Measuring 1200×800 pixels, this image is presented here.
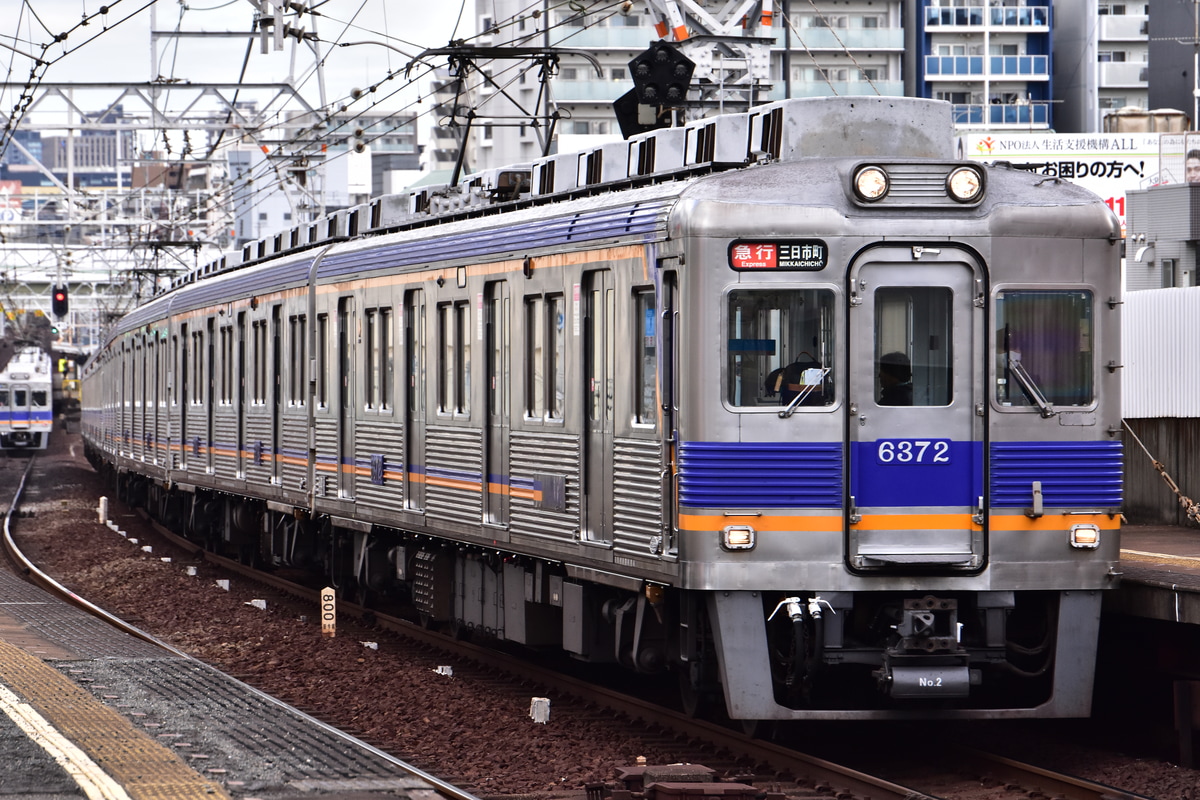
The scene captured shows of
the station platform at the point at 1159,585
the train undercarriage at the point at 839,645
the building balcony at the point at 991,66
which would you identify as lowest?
the train undercarriage at the point at 839,645

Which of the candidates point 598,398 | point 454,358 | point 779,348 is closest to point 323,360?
point 454,358

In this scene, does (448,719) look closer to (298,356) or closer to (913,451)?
(913,451)

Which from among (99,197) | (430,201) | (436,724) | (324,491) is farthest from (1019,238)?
(99,197)

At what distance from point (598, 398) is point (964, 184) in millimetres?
2584

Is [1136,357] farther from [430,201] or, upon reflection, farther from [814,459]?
[814,459]

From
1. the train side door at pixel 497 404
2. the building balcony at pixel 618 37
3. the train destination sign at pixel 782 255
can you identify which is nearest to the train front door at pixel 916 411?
the train destination sign at pixel 782 255

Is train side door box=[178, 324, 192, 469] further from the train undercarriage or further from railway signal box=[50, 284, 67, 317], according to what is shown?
railway signal box=[50, 284, 67, 317]

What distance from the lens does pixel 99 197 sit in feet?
128

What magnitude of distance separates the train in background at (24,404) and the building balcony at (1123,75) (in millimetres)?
39351

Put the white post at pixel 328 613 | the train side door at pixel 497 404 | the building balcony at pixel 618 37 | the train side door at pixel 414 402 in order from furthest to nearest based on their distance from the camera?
the building balcony at pixel 618 37 → the white post at pixel 328 613 → the train side door at pixel 414 402 → the train side door at pixel 497 404

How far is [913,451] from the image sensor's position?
379 inches

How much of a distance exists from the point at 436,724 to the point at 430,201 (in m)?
5.42

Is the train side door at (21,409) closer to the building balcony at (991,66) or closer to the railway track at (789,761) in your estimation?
the building balcony at (991,66)

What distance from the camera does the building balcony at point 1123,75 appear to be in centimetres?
6569
